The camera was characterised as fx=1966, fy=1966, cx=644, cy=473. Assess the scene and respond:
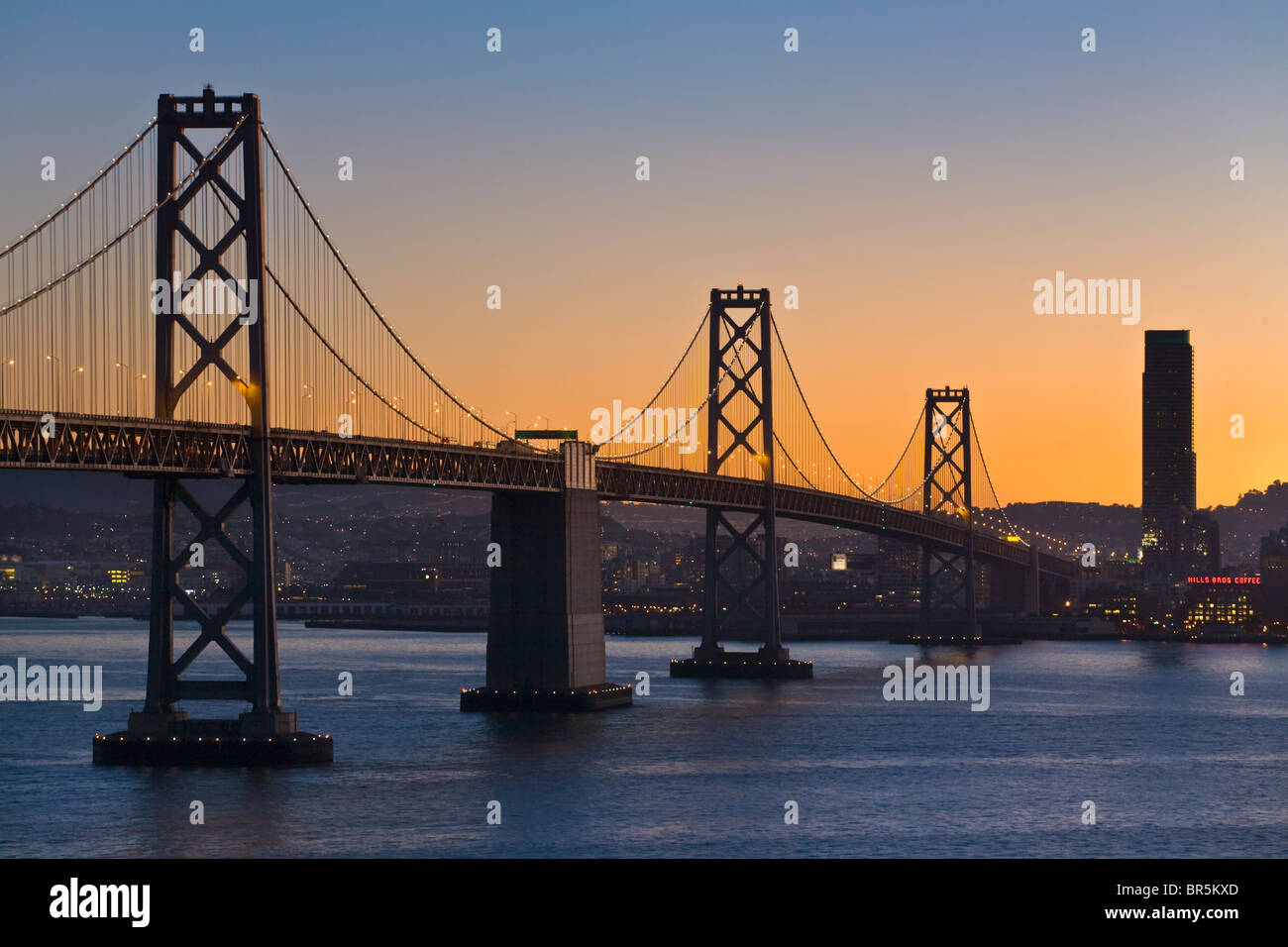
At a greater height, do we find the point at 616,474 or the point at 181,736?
the point at 616,474

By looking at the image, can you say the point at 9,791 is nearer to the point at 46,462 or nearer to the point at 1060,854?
the point at 46,462

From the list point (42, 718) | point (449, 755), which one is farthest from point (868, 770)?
point (42, 718)

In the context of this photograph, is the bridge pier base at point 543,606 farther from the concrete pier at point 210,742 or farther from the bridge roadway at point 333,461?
the concrete pier at point 210,742

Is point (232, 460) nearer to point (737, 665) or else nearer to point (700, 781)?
point (700, 781)

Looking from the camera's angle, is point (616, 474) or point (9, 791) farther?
point (616, 474)

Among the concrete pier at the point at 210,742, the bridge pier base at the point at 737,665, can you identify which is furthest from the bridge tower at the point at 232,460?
the bridge pier base at the point at 737,665
